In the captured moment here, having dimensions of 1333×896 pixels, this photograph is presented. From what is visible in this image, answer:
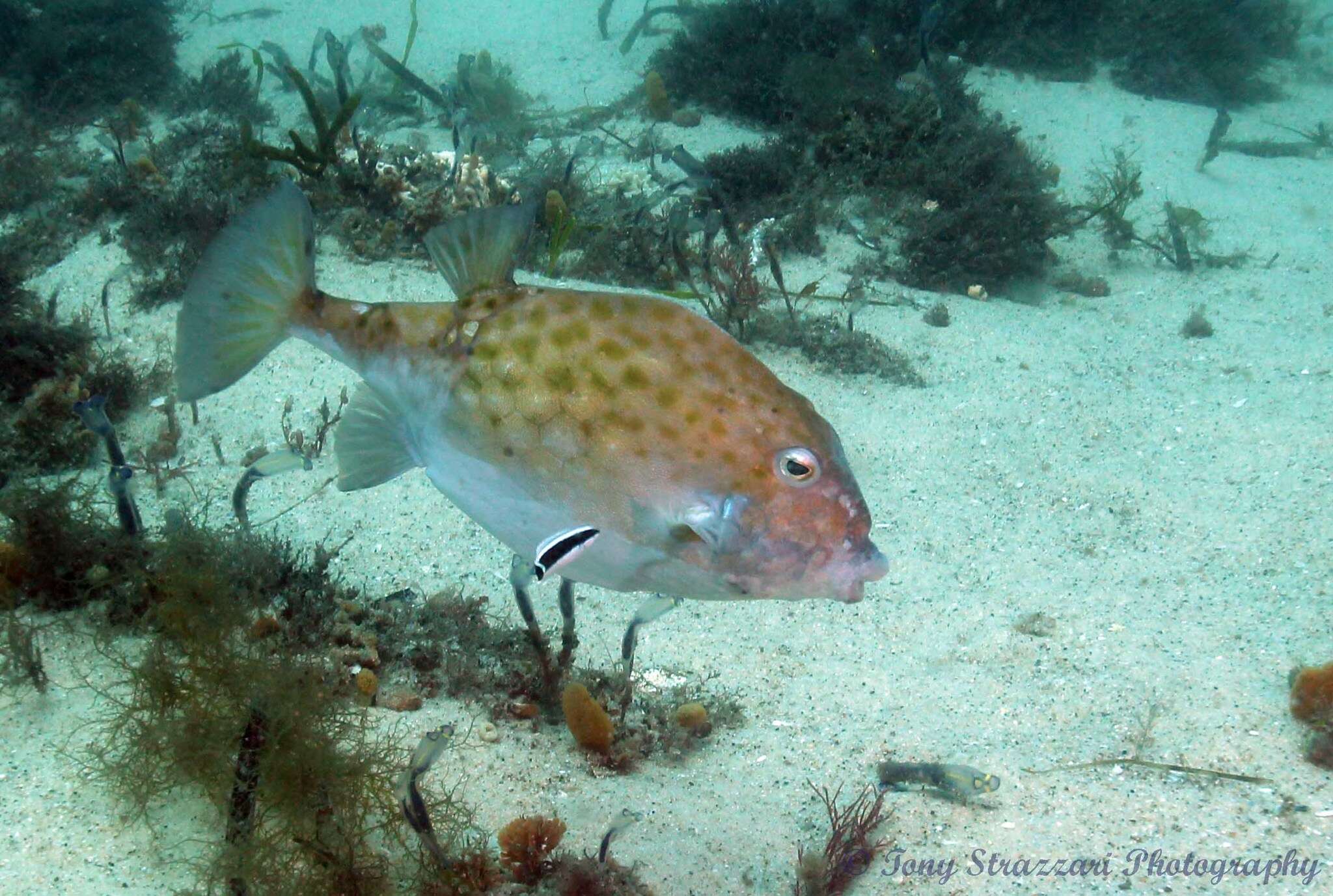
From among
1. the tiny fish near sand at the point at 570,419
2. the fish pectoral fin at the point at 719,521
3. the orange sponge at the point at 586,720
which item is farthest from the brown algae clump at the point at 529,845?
the fish pectoral fin at the point at 719,521

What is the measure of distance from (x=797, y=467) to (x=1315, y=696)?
356 cm

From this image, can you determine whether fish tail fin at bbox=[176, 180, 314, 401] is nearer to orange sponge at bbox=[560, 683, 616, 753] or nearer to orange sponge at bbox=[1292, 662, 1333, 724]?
orange sponge at bbox=[560, 683, 616, 753]

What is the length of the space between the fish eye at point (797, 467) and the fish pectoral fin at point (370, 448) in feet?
2.99

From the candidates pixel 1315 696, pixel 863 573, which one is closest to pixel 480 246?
pixel 863 573

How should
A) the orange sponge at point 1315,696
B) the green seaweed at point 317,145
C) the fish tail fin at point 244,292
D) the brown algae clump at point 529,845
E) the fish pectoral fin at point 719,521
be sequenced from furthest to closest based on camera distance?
the green seaweed at point 317,145 < the orange sponge at point 1315,696 < the brown algae clump at point 529,845 < the fish tail fin at point 244,292 < the fish pectoral fin at point 719,521

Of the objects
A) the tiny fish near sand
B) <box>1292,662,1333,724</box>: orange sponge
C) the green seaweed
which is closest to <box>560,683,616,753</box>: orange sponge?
the tiny fish near sand

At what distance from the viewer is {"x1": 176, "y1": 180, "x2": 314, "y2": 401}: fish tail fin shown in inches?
81.1

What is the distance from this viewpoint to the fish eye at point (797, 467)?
5.32 feet

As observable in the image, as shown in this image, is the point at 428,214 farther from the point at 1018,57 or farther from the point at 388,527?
the point at 1018,57

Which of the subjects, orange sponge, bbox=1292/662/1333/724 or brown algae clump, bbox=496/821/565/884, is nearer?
brown algae clump, bbox=496/821/565/884

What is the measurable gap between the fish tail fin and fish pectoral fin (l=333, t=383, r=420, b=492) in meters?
0.34

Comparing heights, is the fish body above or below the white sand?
above

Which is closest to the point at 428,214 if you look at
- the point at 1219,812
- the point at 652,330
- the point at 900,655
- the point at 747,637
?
the point at 747,637

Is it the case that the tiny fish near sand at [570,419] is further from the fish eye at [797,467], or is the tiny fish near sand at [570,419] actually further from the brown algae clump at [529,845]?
the brown algae clump at [529,845]
